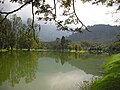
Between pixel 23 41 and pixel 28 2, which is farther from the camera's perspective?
pixel 23 41

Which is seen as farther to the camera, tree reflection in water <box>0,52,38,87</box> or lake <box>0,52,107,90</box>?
tree reflection in water <box>0,52,38,87</box>

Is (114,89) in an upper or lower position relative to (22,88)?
upper

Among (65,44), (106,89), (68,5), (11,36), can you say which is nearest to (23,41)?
(11,36)

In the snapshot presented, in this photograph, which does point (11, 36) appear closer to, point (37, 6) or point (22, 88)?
point (22, 88)

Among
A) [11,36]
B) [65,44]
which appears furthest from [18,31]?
[65,44]

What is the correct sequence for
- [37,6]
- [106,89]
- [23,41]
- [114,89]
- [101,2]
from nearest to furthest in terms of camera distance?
1. [37,6]
2. [101,2]
3. [114,89]
4. [106,89]
5. [23,41]

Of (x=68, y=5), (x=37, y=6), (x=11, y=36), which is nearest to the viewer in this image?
(x=37, y=6)

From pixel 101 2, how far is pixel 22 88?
47.8 feet

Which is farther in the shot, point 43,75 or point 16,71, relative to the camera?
point 16,71

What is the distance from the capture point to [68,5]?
772cm

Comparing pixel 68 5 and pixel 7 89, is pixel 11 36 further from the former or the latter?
pixel 68 5

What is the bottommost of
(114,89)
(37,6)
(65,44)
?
(65,44)

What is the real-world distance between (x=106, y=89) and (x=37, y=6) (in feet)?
32.7

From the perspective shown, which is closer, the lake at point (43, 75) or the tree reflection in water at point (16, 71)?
the lake at point (43, 75)
